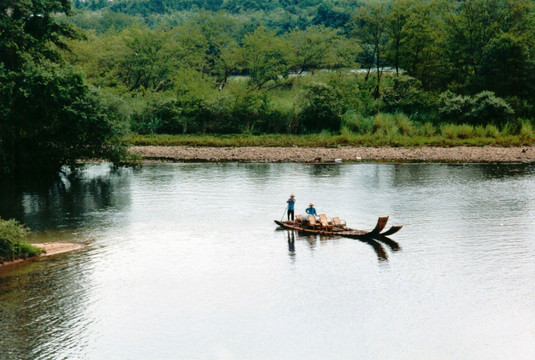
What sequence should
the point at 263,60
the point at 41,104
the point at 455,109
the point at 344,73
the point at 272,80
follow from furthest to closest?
the point at 272,80
the point at 263,60
the point at 344,73
the point at 455,109
the point at 41,104

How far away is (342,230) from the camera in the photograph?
34.7 m

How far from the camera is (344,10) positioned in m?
125

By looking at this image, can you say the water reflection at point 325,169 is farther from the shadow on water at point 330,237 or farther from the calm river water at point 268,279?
the shadow on water at point 330,237

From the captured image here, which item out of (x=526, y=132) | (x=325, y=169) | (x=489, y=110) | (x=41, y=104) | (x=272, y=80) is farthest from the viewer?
(x=272, y=80)

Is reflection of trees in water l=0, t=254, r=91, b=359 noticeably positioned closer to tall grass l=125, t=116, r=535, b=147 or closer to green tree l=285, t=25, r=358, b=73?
tall grass l=125, t=116, r=535, b=147

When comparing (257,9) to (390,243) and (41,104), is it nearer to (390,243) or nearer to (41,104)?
(41,104)

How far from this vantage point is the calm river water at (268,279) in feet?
74.2

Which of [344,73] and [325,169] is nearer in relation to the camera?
[325,169]

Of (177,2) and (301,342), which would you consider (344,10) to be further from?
(301,342)

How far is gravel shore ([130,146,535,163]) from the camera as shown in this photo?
61375 millimetres

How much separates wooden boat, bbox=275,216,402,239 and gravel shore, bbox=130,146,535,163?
25849 mm

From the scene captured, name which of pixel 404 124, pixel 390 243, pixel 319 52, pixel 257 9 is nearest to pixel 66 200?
pixel 390 243

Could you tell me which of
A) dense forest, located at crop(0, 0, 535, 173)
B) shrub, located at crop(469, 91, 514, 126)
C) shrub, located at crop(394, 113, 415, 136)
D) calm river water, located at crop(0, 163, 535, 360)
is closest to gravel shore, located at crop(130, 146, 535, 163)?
dense forest, located at crop(0, 0, 535, 173)

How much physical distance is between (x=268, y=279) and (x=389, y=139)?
4216cm
